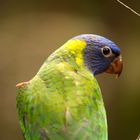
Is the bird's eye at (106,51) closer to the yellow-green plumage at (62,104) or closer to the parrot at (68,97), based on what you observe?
the parrot at (68,97)

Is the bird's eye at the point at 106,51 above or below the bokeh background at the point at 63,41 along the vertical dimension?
above

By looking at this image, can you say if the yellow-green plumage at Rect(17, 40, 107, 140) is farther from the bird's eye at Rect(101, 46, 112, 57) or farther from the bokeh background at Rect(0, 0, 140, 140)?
the bokeh background at Rect(0, 0, 140, 140)

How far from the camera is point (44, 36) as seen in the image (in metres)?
8.98

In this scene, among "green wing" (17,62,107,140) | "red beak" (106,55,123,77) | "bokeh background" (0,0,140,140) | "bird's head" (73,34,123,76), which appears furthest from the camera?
"bokeh background" (0,0,140,140)

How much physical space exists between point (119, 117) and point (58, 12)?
161 cm

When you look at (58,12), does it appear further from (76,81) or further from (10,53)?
(76,81)

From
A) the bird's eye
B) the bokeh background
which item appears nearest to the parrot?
the bird's eye

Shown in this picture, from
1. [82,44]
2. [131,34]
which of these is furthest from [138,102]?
[82,44]

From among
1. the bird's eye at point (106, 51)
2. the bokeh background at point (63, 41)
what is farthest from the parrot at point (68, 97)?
the bokeh background at point (63, 41)

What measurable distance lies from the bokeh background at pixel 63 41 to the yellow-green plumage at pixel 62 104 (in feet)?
12.9

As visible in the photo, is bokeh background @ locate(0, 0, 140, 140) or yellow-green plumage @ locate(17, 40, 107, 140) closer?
yellow-green plumage @ locate(17, 40, 107, 140)

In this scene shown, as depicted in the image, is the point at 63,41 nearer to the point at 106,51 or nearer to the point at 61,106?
the point at 106,51

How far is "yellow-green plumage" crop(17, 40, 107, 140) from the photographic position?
436 centimetres

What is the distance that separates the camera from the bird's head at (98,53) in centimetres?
503
